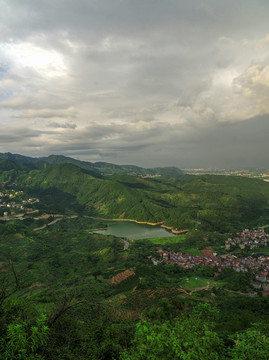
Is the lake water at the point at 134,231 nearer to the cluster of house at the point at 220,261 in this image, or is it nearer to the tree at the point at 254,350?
the cluster of house at the point at 220,261

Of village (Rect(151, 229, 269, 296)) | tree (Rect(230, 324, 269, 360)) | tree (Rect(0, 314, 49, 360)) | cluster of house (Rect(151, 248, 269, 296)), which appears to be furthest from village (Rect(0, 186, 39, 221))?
tree (Rect(230, 324, 269, 360))

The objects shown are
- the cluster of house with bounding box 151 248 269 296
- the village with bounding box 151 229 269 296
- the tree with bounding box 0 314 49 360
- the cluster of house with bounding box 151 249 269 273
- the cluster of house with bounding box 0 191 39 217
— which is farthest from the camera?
the cluster of house with bounding box 0 191 39 217

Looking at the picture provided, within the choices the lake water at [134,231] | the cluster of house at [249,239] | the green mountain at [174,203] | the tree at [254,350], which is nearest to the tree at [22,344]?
the tree at [254,350]

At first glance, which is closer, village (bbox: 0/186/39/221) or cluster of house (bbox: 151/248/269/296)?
cluster of house (bbox: 151/248/269/296)

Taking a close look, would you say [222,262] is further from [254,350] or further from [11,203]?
[11,203]

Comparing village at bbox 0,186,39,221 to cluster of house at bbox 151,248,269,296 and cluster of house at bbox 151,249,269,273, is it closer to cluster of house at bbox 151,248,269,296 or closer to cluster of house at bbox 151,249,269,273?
cluster of house at bbox 151,248,269,296

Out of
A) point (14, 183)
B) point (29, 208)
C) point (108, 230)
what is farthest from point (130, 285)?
point (14, 183)

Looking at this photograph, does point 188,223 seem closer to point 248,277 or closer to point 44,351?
point 248,277

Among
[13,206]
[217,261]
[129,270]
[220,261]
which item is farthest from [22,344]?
[13,206]
